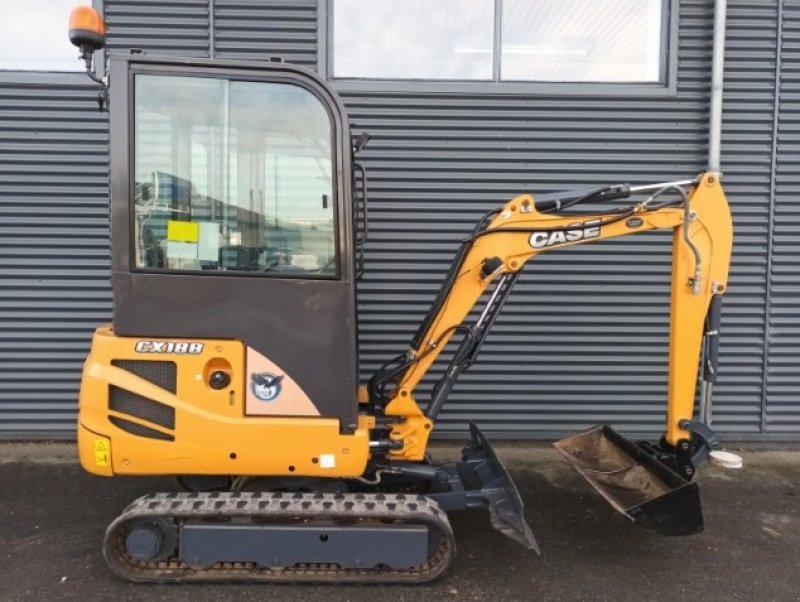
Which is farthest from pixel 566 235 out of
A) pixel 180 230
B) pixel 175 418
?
pixel 175 418

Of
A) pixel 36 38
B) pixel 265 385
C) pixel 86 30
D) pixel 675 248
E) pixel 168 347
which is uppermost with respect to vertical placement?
pixel 36 38

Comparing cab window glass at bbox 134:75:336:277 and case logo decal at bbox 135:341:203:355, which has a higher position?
cab window glass at bbox 134:75:336:277

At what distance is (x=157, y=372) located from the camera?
2.90m

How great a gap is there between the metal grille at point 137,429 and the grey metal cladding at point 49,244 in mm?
2447

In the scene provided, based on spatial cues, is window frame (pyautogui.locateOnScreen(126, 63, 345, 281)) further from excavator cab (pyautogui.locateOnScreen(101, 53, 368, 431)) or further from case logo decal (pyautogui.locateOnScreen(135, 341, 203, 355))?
case logo decal (pyautogui.locateOnScreen(135, 341, 203, 355))

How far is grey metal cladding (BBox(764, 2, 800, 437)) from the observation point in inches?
197

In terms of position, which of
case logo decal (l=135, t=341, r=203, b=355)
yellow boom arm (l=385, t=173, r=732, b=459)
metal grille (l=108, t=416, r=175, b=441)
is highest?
yellow boom arm (l=385, t=173, r=732, b=459)

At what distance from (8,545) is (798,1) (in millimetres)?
7255

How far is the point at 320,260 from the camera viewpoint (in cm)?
295

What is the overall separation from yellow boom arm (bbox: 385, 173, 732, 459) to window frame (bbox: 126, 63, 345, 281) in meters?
0.80

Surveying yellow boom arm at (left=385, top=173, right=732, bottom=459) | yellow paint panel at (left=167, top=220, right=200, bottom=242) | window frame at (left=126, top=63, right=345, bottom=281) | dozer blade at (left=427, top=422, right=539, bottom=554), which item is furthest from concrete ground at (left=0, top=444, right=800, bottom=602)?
yellow paint panel at (left=167, top=220, right=200, bottom=242)

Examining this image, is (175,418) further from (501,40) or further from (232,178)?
(501,40)

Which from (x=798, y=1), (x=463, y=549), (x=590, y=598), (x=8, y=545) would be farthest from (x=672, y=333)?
(x=8, y=545)

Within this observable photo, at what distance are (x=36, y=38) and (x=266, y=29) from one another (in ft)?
6.63
